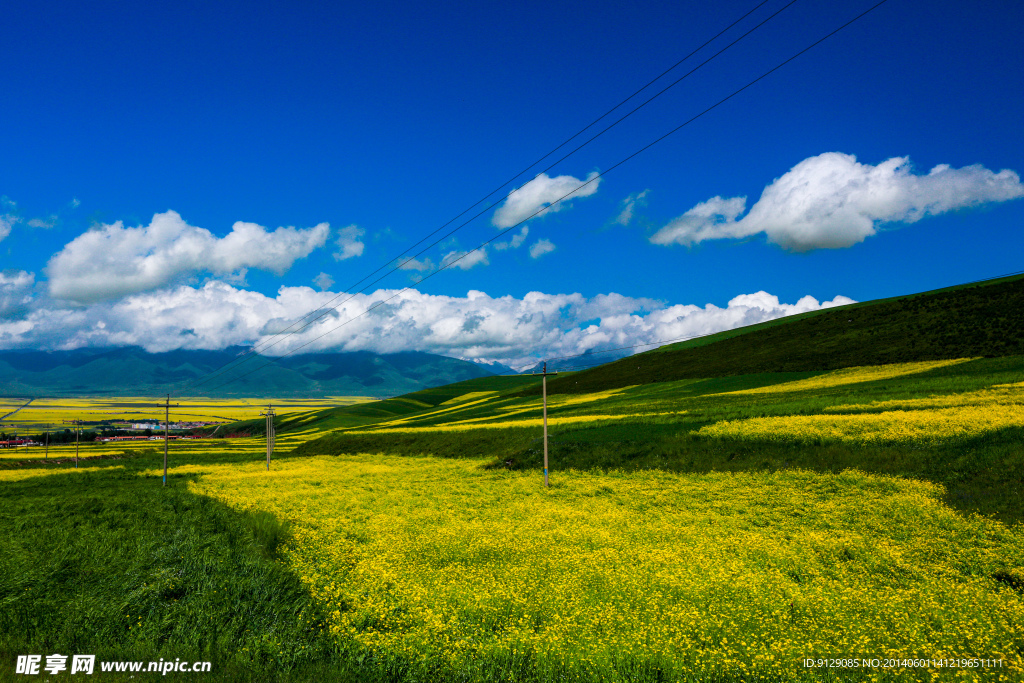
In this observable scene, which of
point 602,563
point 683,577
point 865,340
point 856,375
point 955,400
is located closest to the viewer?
point 683,577

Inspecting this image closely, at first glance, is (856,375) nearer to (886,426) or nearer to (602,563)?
(886,426)

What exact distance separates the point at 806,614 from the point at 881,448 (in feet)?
71.5

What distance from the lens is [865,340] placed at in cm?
7781

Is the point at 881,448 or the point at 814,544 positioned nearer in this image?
the point at 814,544

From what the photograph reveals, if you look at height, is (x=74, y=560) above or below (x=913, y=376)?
below

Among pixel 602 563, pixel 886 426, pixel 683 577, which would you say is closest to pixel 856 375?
pixel 886 426

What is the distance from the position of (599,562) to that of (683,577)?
339 cm

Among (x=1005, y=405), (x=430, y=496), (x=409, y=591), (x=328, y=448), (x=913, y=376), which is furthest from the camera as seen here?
(x=328, y=448)

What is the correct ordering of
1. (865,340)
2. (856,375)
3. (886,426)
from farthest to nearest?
(865,340)
(856,375)
(886,426)

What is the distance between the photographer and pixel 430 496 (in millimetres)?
35844

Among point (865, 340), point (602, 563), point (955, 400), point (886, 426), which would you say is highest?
point (865, 340)

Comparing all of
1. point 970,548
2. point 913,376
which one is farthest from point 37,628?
point 913,376

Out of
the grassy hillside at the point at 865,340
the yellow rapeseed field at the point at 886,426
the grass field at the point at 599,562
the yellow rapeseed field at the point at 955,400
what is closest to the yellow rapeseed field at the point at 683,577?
the grass field at the point at 599,562

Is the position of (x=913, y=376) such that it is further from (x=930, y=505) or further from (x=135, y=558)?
(x=135, y=558)
